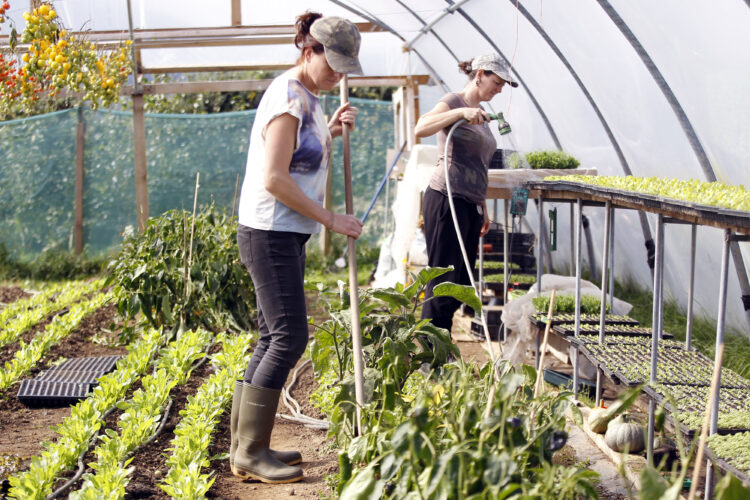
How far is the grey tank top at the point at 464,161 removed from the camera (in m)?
3.69

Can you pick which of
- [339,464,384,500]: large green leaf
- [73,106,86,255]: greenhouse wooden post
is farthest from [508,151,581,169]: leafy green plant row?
[73,106,86,255]: greenhouse wooden post

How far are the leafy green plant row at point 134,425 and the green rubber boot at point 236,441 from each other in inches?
14.6

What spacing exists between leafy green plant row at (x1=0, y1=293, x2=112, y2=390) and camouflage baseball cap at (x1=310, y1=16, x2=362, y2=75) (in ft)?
8.58

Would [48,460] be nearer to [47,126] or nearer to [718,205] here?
[718,205]

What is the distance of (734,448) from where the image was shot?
6.98ft

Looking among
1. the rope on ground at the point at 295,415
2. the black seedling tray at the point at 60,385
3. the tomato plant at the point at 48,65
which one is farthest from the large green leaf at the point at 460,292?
the tomato plant at the point at 48,65

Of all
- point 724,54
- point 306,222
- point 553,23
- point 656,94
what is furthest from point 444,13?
point 306,222

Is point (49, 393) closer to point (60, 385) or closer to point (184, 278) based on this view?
point (60, 385)

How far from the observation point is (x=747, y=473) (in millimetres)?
1959

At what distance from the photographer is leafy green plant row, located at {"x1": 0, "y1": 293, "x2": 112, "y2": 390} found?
13.2 feet

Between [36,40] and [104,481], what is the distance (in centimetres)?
402

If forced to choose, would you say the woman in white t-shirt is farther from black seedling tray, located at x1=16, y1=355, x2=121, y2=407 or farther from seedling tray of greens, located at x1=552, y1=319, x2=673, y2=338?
seedling tray of greens, located at x1=552, y1=319, x2=673, y2=338

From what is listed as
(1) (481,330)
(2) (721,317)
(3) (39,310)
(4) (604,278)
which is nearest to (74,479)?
(2) (721,317)

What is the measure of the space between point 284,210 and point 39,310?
3.82 meters
